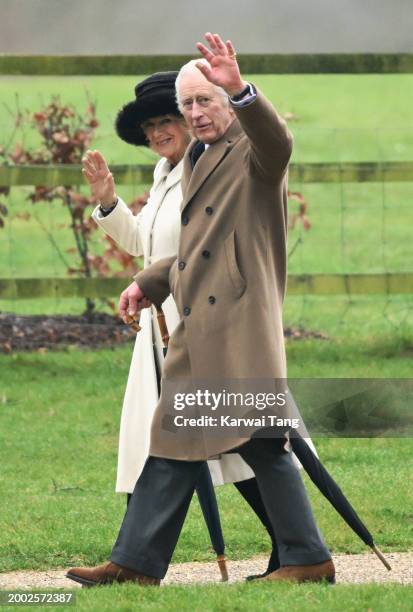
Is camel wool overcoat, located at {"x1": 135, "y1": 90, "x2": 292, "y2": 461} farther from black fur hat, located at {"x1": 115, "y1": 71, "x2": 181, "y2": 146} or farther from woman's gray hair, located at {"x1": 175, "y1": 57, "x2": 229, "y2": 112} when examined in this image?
black fur hat, located at {"x1": 115, "y1": 71, "x2": 181, "y2": 146}

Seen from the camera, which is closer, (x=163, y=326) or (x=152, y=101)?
(x=163, y=326)

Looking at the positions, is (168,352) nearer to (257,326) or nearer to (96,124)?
(257,326)

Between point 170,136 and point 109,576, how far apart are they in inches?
61.9

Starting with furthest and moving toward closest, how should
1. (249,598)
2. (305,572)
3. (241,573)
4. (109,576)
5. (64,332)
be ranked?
→ (64,332) < (241,573) < (109,576) < (305,572) < (249,598)

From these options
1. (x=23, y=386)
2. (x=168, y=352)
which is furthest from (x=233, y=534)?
(x=23, y=386)

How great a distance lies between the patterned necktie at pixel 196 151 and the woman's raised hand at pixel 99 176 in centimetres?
60

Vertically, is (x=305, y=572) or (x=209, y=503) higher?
(x=209, y=503)

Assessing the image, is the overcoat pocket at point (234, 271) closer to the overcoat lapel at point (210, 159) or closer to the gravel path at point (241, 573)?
the overcoat lapel at point (210, 159)

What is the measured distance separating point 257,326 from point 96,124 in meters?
5.56

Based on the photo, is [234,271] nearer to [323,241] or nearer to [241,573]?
[241,573]

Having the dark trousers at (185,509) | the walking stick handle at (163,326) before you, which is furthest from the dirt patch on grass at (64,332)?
the dark trousers at (185,509)

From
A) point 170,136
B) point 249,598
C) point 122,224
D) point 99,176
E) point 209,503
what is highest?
point 170,136

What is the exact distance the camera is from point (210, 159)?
17.3 ft

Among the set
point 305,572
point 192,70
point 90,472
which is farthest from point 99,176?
point 90,472
